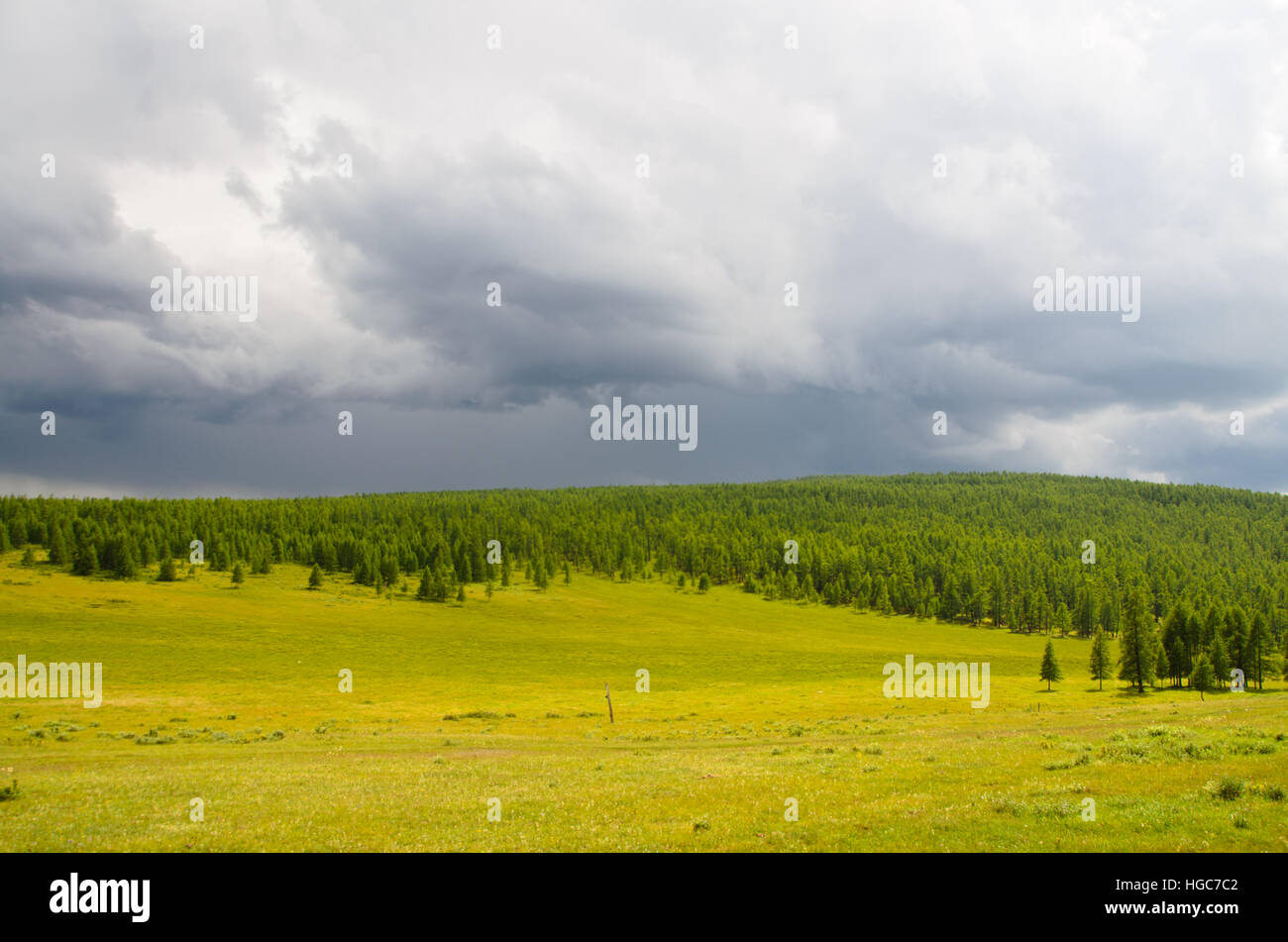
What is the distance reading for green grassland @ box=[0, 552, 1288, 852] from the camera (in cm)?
1672

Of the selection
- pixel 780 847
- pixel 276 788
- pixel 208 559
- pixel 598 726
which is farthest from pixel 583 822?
pixel 208 559

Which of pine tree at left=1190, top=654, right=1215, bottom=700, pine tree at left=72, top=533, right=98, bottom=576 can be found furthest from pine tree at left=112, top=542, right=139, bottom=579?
pine tree at left=1190, top=654, right=1215, bottom=700

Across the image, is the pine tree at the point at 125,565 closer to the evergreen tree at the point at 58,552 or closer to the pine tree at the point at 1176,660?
the evergreen tree at the point at 58,552

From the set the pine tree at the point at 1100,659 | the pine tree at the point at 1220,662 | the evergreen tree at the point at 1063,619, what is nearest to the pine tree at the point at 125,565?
the pine tree at the point at 1100,659

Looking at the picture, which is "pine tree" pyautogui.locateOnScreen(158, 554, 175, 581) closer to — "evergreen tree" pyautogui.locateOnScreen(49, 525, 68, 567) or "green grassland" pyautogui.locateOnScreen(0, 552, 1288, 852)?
"evergreen tree" pyautogui.locateOnScreen(49, 525, 68, 567)

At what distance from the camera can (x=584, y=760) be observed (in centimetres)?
3322

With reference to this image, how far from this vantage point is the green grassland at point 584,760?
54.9 feet

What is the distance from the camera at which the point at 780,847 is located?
1527 cm

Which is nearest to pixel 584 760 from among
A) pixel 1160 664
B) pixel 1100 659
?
pixel 1100 659

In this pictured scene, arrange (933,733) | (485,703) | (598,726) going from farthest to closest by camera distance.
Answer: (485,703)
(598,726)
(933,733)

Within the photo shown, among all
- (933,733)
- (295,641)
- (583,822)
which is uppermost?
(583,822)
